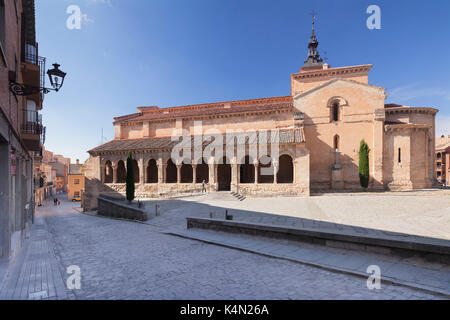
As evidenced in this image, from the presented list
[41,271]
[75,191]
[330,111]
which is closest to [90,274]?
[41,271]

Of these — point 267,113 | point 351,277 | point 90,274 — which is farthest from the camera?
point 267,113

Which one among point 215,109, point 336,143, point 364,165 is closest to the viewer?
point 364,165

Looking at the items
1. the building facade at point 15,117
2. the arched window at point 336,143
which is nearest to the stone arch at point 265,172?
the arched window at point 336,143

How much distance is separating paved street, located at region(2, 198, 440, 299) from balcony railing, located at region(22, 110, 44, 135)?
572 cm

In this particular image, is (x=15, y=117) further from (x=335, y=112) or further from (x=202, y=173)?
(x=335, y=112)

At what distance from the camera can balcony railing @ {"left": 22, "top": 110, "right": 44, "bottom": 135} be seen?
9.45 meters

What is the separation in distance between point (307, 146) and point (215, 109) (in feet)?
43.0

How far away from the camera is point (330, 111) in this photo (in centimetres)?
2345

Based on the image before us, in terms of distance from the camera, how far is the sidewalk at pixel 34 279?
13.7 ft

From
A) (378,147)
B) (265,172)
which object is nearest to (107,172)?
(265,172)

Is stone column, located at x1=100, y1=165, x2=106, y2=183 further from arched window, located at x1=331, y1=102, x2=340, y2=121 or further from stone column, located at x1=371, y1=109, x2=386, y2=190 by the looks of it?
stone column, located at x1=371, y1=109, x2=386, y2=190

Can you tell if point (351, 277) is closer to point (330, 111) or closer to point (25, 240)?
point (25, 240)

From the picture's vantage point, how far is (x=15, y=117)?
7.74m
